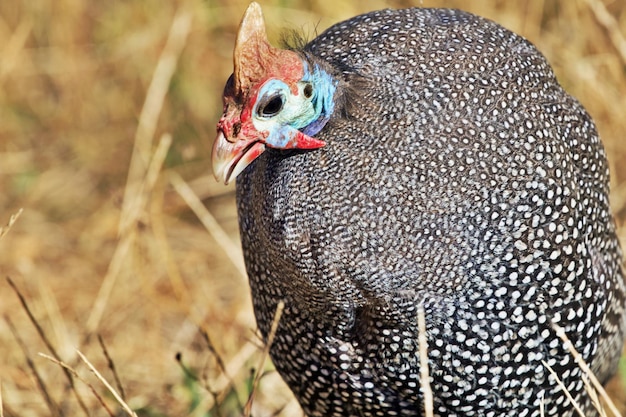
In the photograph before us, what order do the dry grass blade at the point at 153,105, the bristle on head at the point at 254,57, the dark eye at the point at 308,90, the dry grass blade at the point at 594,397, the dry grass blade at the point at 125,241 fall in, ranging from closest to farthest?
the bristle on head at the point at 254,57
the dark eye at the point at 308,90
the dry grass blade at the point at 594,397
the dry grass blade at the point at 125,241
the dry grass blade at the point at 153,105

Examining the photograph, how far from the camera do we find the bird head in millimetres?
2375

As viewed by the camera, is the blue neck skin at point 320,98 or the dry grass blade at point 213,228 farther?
the dry grass blade at point 213,228

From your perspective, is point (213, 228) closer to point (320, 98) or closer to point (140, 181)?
point (140, 181)

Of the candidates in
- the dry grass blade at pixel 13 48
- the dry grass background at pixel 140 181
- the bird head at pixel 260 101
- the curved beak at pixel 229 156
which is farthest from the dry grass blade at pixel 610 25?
the dry grass blade at pixel 13 48

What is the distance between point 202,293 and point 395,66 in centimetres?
242

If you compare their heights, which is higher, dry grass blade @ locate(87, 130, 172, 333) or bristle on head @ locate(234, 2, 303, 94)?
bristle on head @ locate(234, 2, 303, 94)

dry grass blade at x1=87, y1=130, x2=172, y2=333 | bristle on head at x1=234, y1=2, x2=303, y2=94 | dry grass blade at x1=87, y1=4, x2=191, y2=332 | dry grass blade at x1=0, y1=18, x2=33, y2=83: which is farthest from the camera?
dry grass blade at x1=0, y1=18, x2=33, y2=83

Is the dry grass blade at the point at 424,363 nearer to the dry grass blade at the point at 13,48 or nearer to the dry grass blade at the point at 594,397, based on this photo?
the dry grass blade at the point at 594,397

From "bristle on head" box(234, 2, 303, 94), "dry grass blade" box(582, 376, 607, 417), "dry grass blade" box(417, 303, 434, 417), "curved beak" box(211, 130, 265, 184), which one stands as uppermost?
"bristle on head" box(234, 2, 303, 94)

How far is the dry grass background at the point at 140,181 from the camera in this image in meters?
4.09

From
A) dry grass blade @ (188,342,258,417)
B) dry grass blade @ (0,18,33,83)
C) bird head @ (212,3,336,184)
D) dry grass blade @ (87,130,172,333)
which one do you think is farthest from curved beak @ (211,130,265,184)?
dry grass blade @ (0,18,33,83)

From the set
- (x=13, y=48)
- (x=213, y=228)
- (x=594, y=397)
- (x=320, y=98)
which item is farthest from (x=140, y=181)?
(x=594, y=397)

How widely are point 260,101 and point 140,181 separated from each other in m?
2.67

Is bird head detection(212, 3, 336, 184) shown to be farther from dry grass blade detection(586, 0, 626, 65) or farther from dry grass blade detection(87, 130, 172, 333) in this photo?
dry grass blade detection(586, 0, 626, 65)
